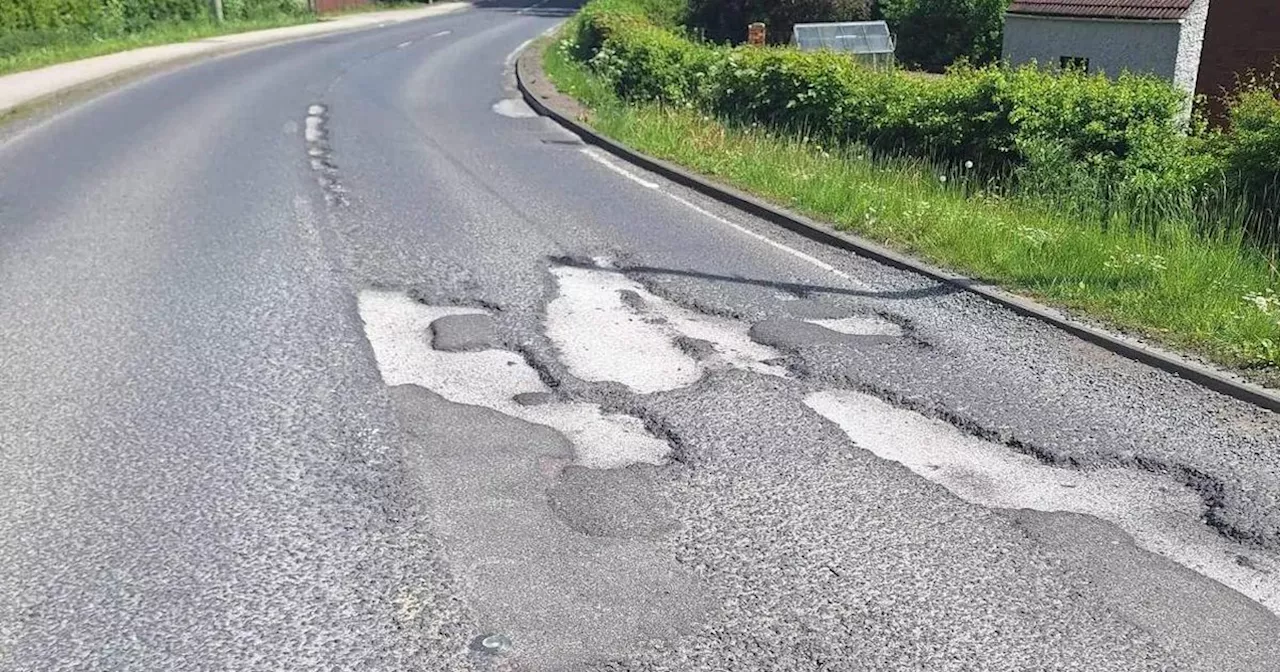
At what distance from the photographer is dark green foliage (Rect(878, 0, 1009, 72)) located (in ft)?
124

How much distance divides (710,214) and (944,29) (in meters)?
31.2

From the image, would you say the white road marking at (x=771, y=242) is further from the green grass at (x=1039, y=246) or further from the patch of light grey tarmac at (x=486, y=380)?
the patch of light grey tarmac at (x=486, y=380)

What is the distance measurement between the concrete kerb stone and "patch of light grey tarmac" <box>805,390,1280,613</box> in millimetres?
1368

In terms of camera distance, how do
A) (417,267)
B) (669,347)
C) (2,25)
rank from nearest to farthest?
(669,347) → (417,267) → (2,25)

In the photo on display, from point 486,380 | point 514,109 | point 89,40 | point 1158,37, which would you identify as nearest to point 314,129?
point 514,109

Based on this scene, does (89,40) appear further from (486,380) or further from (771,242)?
(486,380)

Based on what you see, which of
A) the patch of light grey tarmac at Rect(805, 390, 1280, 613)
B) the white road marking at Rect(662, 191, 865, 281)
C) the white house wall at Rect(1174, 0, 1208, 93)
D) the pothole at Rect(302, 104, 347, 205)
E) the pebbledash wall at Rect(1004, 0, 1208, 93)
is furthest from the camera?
the pebbledash wall at Rect(1004, 0, 1208, 93)

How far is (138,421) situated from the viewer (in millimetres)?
5570

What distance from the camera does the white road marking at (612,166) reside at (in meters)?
12.3

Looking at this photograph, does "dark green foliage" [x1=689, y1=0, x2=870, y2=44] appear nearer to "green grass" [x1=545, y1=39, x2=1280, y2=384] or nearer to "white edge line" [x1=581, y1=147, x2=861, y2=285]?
"white edge line" [x1=581, y1=147, x2=861, y2=285]

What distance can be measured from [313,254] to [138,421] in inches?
135

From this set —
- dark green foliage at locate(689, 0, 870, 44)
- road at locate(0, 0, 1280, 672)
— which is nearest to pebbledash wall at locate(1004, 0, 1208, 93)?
dark green foliage at locate(689, 0, 870, 44)

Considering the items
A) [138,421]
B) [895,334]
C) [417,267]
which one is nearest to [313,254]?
[417,267]

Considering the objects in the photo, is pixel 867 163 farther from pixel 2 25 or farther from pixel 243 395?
pixel 2 25
